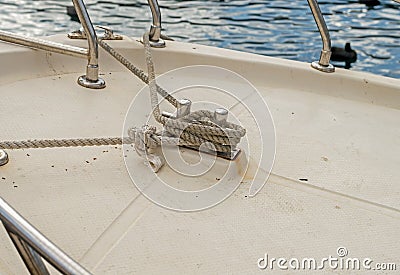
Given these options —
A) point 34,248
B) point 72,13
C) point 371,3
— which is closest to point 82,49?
point 34,248

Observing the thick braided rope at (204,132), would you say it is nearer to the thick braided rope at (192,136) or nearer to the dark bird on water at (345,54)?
the thick braided rope at (192,136)

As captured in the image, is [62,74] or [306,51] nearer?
[62,74]

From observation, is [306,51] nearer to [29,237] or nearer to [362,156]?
[362,156]

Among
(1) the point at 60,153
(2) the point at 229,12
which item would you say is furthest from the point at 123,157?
(2) the point at 229,12

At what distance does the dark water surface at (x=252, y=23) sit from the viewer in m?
4.74

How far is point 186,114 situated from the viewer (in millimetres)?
1164

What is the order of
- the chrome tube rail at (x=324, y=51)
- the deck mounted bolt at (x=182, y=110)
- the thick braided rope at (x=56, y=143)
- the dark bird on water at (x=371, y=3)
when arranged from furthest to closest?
the dark bird on water at (x=371, y=3), the chrome tube rail at (x=324, y=51), the deck mounted bolt at (x=182, y=110), the thick braided rope at (x=56, y=143)

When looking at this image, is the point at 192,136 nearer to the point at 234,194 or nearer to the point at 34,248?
the point at 234,194

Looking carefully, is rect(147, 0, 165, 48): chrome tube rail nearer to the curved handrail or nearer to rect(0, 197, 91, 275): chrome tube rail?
the curved handrail

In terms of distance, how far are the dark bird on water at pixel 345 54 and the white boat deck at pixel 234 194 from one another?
9.67ft

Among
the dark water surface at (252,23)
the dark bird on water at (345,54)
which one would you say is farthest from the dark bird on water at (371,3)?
the dark bird on water at (345,54)

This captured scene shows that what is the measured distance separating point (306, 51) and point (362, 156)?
3602 millimetres

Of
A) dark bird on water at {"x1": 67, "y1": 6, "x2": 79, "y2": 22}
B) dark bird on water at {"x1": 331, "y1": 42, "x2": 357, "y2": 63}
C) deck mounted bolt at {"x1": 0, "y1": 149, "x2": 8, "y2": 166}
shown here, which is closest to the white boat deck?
deck mounted bolt at {"x1": 0, "y1": 149, "x2": 8, "y2": 166}

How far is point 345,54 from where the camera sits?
436cm
